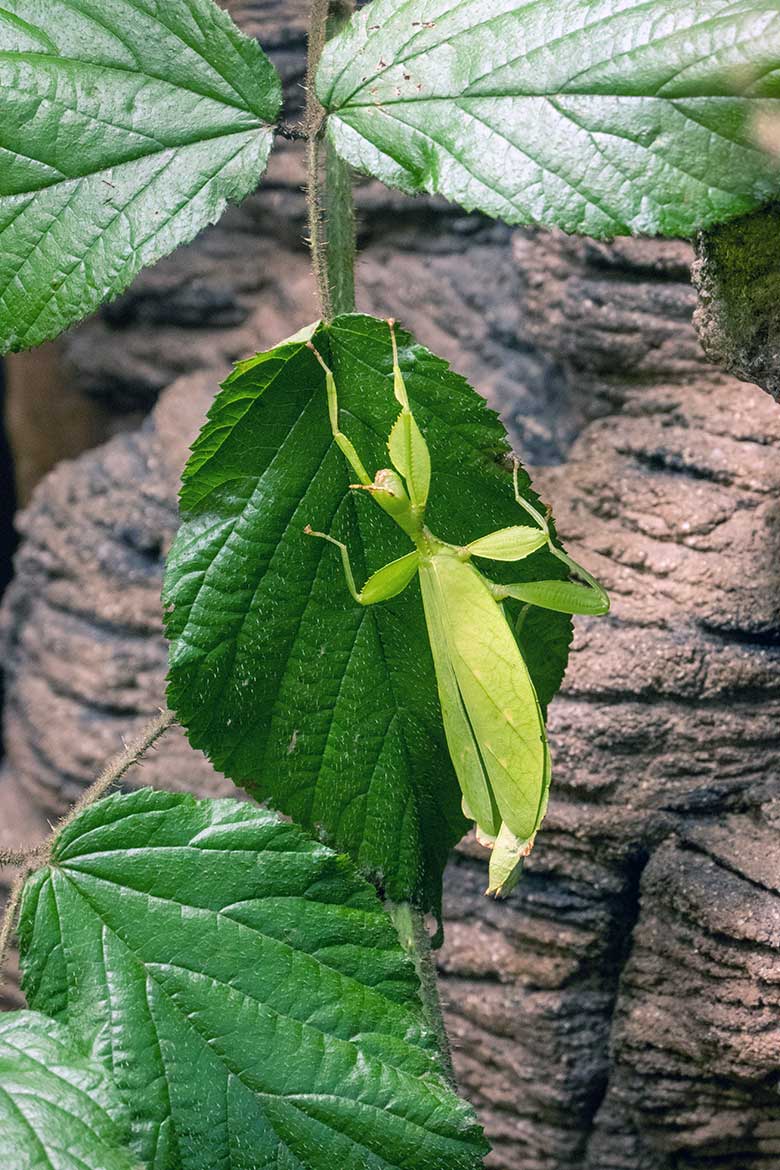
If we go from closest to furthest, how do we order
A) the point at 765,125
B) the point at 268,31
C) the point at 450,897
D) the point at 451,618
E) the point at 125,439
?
the point at 765,125, the point at 451,618, the point at 450,897, the point at 268,31, the point at 125,439

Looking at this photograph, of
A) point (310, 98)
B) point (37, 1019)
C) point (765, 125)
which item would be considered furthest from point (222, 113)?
point (37, 1019)

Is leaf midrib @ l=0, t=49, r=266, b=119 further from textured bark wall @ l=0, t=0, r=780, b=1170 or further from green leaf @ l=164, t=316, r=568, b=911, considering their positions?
textured bark wall @ l=0, t=0, r=780, b=1170

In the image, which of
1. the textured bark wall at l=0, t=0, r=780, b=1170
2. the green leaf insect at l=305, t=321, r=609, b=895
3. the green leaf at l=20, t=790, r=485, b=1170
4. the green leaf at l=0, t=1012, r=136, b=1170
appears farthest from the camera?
the textured bark wall at l=0, t=0, r=780, b=1170

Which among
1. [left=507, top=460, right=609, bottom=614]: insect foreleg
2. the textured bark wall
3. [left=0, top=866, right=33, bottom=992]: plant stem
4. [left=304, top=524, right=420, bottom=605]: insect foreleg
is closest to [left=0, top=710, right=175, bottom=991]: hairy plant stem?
[left=0, top=866, right=33, bottom=992]: plant stem

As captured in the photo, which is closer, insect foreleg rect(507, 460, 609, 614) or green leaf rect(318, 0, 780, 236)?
green leaf rect(318, 0, 780, 236)

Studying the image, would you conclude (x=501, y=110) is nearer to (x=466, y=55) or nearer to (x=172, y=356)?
Result: (x=466, y=55)

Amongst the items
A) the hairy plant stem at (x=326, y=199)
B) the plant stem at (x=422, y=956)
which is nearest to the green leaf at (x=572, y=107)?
the hairy plant stem at (x=326, y=199)

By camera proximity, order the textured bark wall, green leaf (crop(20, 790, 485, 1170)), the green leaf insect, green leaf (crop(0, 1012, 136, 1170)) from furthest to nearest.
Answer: the textured bark wall
the green leaf insect
green leaf (crop(20, 790, 485, 1170))
green leaf (crop(0, 1012, 136, 1170))

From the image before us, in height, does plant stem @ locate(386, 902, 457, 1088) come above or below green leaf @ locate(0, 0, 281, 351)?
below
